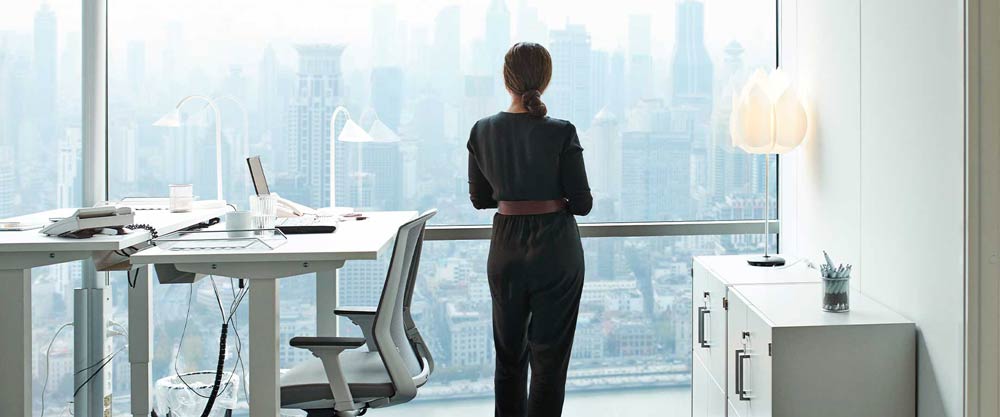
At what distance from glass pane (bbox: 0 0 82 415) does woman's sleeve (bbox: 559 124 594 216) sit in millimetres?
2209

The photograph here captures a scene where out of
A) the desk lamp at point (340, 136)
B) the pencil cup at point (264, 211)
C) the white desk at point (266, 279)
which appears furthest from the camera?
the desk lamp at point (340, 136)

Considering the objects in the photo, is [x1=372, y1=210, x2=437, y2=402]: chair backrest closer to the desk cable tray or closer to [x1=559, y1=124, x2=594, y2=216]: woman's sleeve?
the desk cable tray

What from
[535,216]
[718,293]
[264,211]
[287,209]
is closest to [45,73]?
[287,209]

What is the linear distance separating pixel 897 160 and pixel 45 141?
10.9ft

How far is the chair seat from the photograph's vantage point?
7.91ft

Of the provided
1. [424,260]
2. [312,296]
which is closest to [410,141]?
[424,260]

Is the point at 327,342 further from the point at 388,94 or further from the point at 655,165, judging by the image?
the point at 655,165

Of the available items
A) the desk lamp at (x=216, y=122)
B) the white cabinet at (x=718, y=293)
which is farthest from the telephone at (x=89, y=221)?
the white cabinet at (x=718, y=293)

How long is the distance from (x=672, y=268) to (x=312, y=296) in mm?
1650

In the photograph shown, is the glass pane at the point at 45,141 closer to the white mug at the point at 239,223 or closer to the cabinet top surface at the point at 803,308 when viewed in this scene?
the white mug at the point at 239,223

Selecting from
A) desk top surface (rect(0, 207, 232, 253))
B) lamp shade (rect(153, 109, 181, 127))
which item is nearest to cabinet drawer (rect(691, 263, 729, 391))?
desk top surface (rect(0, 207, 232, 253))

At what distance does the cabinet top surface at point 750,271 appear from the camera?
310cm

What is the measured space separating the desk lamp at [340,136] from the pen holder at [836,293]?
6.14ft

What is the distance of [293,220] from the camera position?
3230mm
